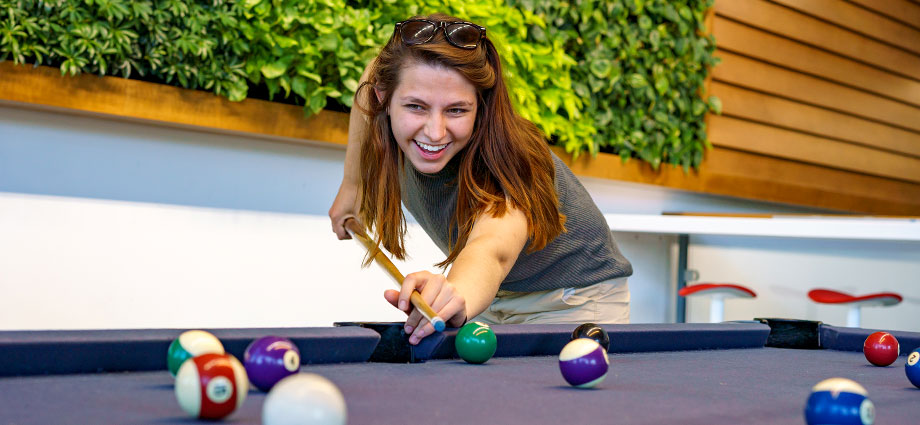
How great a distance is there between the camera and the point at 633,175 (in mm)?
4410

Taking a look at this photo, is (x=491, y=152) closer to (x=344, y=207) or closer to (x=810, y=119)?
(x=344, y=207)

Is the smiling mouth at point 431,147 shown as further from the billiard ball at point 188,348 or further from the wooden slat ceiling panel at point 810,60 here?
the wooden slat ceiling panel at point 810,60

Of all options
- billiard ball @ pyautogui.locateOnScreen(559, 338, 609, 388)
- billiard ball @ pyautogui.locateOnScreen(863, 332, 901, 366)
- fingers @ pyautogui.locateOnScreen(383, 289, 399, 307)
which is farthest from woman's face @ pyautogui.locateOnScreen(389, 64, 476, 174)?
billiard ball @ pyautogui.locateOnScreen(863, 332, 901, 366)

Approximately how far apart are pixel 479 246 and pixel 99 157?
1785 mm

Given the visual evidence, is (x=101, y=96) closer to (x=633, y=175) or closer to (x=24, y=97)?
(x=24, y=97)

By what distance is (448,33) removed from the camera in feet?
6.02

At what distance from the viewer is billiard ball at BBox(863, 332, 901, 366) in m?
1.66

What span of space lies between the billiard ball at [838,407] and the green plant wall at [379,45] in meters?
1.26

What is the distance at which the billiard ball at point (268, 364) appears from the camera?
1.08m

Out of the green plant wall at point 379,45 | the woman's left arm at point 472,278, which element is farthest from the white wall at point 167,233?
the woman's left arm at point 472,278

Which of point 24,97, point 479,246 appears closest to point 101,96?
point 24,97

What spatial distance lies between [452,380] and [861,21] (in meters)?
5.20

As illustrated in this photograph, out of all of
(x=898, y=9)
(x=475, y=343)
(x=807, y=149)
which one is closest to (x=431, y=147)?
(x=475, y=343)

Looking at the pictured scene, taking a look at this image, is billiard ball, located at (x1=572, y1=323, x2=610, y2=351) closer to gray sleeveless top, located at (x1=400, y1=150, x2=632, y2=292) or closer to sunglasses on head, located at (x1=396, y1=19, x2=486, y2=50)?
gray sleeveless top, located at (x1=400, y1=150, x2=632, y2=292)
